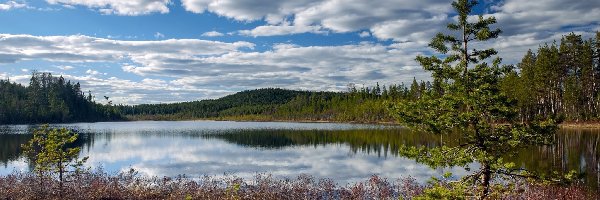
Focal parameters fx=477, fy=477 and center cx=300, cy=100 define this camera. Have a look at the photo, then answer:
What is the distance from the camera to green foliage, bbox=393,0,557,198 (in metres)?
14.8

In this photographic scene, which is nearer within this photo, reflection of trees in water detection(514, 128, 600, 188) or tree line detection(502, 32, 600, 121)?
reflection of trees in water detection(514, 128, 600, 188)

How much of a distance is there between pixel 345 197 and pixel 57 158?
14131 millimetres

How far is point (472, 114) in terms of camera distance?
1491 centimetres

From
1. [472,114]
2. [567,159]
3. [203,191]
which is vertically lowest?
[567,159]

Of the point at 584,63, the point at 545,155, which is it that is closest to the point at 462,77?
the point at 545,155

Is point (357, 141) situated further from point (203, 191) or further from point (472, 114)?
point (472, 114)

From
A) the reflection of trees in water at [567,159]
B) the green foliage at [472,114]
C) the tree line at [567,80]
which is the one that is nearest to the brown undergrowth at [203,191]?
the green foliage at [472,114]

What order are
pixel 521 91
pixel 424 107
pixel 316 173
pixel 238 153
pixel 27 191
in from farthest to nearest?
1. pixel 521 91
2. pixel 238 153
3. pixel 316 173
4. pixel 27 191
5. pixel 424 107

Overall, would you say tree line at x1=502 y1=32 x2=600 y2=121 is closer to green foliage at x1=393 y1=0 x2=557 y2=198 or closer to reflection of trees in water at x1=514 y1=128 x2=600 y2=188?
reflection of trees in water at x1=514 y1=128 x2=600 y2=188

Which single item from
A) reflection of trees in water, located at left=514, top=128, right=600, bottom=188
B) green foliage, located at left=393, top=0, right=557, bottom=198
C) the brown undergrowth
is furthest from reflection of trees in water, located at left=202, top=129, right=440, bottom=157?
green foliage, located at left=393, top=0, right=557, bottom=198

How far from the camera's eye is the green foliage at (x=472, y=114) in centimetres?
1480

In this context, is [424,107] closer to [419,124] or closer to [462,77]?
[419,124]

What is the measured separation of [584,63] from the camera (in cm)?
9669

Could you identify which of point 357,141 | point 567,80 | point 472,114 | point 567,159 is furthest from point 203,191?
point 567,80
